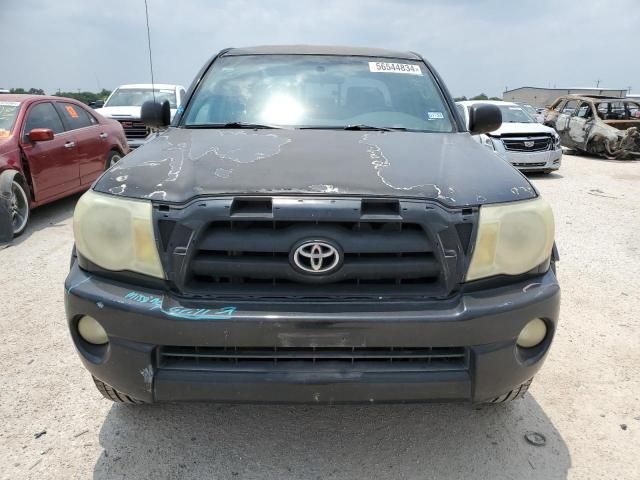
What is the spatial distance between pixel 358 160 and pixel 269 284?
69cm

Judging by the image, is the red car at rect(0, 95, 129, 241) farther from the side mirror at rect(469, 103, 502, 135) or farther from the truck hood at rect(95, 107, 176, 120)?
the side mirror at rect(469, 103, 502, 135)

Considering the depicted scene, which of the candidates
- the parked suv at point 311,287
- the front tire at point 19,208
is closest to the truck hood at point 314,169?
the parked suv at point 311,287

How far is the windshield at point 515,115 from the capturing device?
12008 millimetres

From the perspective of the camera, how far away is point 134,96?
1191 centimetres

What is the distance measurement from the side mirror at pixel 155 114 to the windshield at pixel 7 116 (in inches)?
140

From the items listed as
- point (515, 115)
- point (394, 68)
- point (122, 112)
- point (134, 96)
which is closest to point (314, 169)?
point (394, 68)

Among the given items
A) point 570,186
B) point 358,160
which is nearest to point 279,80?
point 358,160

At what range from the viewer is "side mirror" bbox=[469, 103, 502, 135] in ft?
11.0

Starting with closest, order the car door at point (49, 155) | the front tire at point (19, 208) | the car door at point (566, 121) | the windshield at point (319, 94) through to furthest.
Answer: the windshield at point (319, 94), the front tire at point (19, 208), the car door at point (49, 155), the car door at point (566, 121)

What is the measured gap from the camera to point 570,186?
390 inches

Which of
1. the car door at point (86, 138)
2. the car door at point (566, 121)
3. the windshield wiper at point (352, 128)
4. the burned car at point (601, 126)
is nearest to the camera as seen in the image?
the windshield wiper at point (352, 128)

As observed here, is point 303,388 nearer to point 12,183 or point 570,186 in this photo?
point 12,183

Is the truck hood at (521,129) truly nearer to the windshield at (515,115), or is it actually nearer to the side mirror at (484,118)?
the windshield at (515,115)

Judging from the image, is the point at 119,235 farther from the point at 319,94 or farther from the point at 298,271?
the point at 319,94
